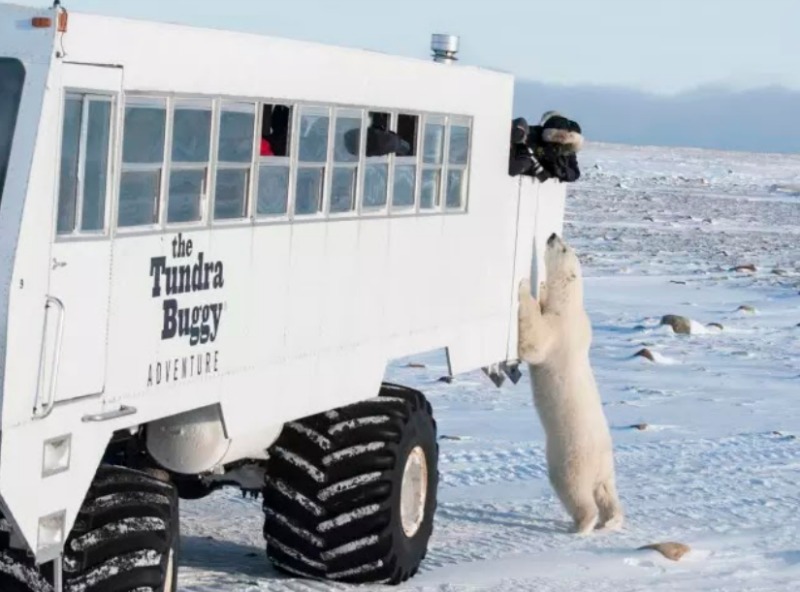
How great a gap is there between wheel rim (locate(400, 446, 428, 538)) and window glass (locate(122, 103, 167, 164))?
2.75 m

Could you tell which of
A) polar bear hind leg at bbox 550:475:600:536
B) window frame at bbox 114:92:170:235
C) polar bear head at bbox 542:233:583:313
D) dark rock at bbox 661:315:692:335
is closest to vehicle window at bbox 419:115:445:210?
polar bear head at bbox 542:233:583:313

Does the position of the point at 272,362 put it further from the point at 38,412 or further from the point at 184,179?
the point at 38,412

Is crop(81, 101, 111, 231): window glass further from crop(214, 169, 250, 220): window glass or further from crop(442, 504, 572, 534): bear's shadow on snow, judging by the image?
crop(442, 504, 572, 534): bear's shadow on snow

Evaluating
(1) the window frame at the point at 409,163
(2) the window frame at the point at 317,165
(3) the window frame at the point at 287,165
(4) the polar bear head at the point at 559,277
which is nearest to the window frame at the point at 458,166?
(3) the window frame at the point at 287,165

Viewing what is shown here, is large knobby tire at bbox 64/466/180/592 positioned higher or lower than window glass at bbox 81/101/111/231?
lower

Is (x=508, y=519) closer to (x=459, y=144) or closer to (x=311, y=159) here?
(x=459, y=144)

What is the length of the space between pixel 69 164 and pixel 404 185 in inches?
124

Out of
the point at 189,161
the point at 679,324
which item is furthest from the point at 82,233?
the point at 679,324

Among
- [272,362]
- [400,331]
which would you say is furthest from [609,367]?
[272,362]

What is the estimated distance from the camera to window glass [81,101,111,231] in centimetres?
615

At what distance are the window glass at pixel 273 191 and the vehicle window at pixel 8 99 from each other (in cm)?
169

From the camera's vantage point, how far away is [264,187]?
7.55 meters

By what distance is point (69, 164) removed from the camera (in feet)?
19.8

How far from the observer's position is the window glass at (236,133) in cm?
720
